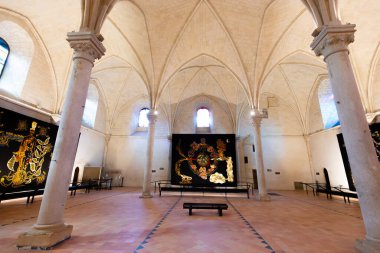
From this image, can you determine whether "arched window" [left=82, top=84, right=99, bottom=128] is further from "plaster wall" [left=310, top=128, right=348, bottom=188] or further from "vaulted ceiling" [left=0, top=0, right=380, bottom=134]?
"plaster wall" [left=310, top=128, right=348, bottom=188]

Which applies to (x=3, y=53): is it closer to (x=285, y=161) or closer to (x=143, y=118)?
(x=143, y=118)

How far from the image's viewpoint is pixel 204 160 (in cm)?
1591

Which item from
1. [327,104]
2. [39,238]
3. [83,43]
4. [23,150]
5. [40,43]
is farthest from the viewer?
[327,104]

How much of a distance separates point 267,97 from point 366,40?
24.8 ft

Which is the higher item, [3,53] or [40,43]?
[40,43]

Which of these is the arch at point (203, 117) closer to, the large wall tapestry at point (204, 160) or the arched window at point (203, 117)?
the arched window at point (203, 117)

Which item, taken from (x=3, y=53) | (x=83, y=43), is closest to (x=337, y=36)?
(x=83, y=43)

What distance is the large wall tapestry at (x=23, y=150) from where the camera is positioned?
324 inches

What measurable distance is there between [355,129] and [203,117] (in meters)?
14.6

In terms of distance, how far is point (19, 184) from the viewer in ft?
29.3

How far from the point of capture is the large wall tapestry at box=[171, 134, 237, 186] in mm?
15453

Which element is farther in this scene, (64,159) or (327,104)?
(327,104)

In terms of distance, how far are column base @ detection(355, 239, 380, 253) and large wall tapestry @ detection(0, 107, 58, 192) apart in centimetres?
1242

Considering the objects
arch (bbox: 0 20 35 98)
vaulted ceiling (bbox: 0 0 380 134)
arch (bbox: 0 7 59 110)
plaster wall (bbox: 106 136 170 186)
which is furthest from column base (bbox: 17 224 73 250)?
plaster wall (bbox: 106 136 170 186)
